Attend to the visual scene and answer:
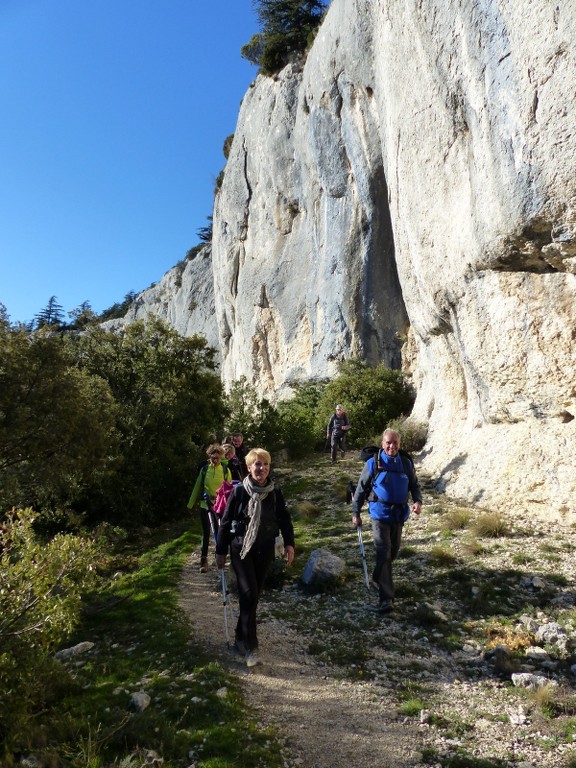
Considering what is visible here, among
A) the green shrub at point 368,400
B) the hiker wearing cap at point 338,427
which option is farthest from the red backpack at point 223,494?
the green shrub at point 368,400

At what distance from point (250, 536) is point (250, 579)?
520 mm

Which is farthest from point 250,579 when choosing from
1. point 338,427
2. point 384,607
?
point 338,427

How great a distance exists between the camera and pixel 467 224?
1310 cm

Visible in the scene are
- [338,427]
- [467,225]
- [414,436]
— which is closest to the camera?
[467,225]

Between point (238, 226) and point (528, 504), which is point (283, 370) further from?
point (528, 504)

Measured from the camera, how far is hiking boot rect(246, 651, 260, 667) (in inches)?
Answer: 238

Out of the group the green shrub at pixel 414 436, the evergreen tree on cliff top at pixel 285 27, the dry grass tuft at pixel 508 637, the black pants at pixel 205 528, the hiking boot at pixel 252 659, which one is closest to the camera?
the hiking boot at pixel 252 659

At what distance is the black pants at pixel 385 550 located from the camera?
24.8 feet

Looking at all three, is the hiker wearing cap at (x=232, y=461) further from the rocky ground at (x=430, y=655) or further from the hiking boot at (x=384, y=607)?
the hiking boot at (x=384, y=607)

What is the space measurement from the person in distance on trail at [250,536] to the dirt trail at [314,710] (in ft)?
1.15

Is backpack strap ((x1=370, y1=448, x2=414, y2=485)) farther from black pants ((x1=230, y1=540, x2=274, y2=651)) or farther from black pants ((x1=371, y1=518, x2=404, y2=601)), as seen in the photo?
black pants ((x1=230, y1=540, x2=274, y2=651))

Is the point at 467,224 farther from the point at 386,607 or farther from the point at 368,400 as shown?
the point at 368,400

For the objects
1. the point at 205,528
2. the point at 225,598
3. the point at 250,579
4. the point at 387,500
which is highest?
the point at 387,500

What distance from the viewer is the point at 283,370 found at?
119 feet
